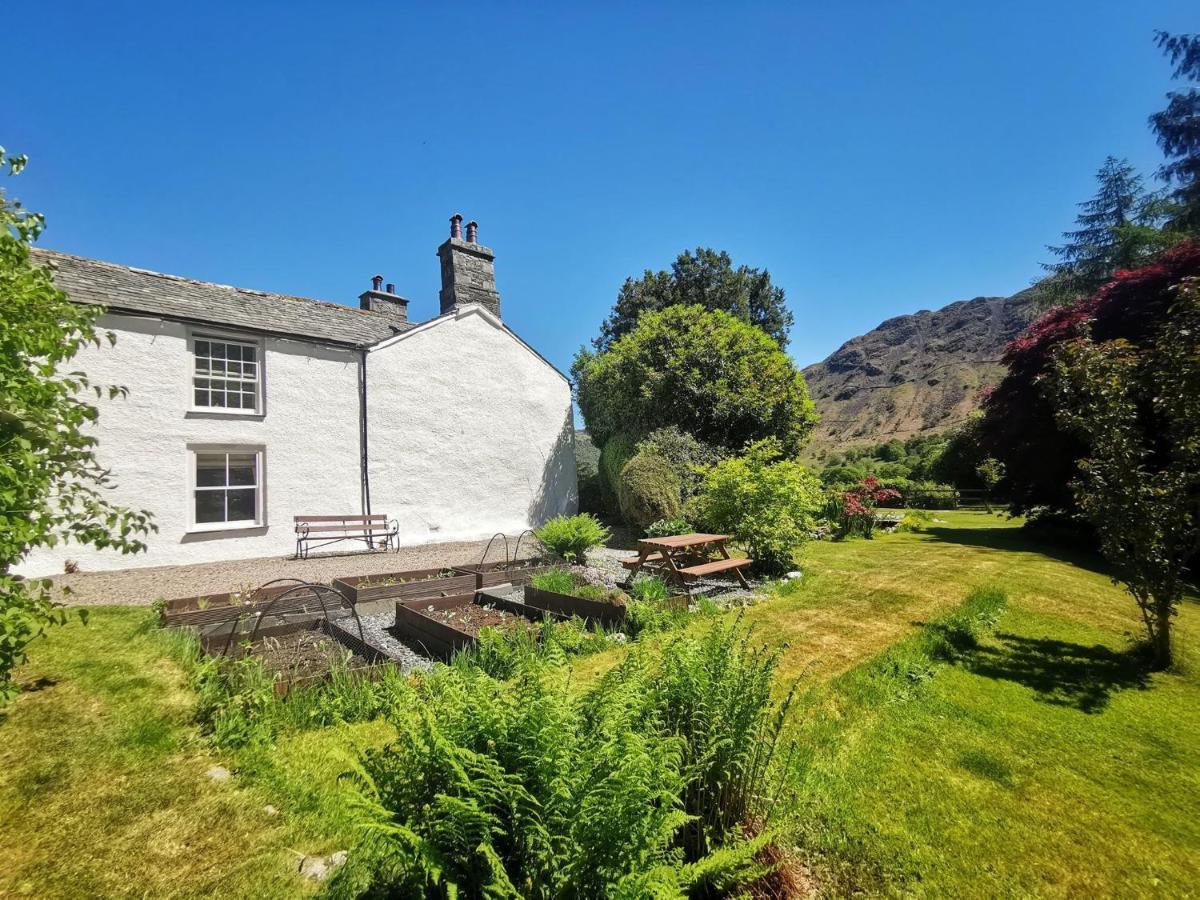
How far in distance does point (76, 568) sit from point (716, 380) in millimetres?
16315

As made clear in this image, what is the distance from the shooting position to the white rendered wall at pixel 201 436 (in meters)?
11.2

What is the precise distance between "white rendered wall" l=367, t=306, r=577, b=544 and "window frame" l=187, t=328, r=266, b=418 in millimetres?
2586

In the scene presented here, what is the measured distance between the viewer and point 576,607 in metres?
7.12

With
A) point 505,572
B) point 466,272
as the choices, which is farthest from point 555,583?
point 466,272

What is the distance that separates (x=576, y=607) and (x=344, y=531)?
9.33 meters

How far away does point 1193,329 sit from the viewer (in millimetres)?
5402

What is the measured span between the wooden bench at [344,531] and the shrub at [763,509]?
891 cm

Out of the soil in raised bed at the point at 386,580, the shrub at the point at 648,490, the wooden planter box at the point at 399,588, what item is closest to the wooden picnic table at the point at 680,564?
the wooden planter box at the point at 399,588

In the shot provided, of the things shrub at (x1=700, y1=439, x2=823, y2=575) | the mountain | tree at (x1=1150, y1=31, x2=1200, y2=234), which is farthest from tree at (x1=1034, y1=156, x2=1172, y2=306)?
shrub at (x1=700, y1=439, x2=823, y2=575)

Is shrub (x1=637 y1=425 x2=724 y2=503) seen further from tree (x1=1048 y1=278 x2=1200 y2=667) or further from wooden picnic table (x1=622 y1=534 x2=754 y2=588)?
tree (x1=1048 y1=278 x2=1200 y2=667)

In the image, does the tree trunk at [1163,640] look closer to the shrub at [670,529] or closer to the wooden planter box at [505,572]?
the shrub at [670,529]

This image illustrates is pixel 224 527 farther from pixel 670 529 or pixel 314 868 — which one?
pixel 314 868

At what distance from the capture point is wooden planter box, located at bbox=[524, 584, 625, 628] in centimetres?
672

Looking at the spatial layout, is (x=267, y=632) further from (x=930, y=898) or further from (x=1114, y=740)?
(x=1114, y=740)
